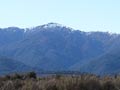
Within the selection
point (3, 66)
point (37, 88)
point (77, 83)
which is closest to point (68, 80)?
point (77, 83)

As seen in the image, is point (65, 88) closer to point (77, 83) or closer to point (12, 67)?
point (77, 83)

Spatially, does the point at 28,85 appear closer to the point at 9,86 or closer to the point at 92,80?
the point at 9,86

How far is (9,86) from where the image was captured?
56.7ft

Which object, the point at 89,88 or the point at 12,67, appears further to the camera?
the point at 12,67

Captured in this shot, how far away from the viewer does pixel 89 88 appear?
691 inches

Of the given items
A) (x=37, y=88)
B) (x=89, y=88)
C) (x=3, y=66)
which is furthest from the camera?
(x=3, y=66)

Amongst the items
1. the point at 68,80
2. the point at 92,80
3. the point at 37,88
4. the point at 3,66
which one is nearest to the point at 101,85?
the point at 92,80

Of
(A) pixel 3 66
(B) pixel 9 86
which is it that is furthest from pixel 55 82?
(A) pixel 3 66

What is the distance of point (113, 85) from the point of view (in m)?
18.6

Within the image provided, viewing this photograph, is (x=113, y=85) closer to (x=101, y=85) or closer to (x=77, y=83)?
(x=101, y=85)

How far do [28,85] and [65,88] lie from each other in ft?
4.25

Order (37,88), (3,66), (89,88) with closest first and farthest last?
(37,88) < (89,88) < (3,66)

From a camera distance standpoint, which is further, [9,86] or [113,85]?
[113,85]

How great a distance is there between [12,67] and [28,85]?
182m
